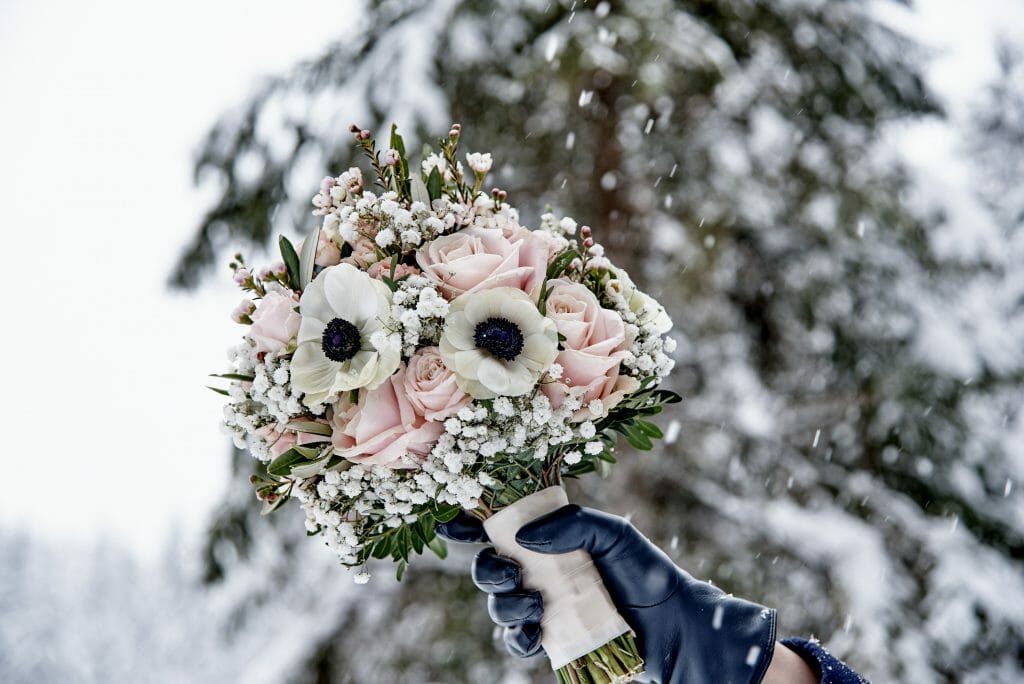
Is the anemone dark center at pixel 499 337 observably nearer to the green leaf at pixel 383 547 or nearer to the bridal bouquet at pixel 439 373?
the bridal bouquet at pixel 439 373

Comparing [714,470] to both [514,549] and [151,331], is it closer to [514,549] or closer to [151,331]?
[514,549]

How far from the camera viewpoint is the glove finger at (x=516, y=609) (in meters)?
1.30

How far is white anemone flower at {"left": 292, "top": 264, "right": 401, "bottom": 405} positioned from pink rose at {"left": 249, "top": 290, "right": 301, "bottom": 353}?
4 centimetres

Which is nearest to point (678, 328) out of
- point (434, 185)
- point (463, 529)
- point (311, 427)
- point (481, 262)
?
point (463, 529)

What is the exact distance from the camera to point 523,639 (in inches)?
51.9

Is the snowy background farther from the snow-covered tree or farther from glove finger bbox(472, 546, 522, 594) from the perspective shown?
glove finger bbox(472, 546, 522, 594)

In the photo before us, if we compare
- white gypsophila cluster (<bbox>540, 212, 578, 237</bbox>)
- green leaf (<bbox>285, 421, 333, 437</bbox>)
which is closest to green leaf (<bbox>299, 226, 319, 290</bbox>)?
green leaf (<bbox>285, 421, 333, 437</bbox>)

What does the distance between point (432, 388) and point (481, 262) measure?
22 cm

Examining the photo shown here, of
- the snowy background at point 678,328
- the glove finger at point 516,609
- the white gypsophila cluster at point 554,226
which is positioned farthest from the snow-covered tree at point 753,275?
the glove finger at point 516,609

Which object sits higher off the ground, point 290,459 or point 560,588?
point 290,459

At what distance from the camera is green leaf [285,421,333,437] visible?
1.17m

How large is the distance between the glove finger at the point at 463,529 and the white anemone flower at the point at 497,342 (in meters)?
0.43

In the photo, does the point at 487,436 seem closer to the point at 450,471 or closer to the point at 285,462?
the point at 450,471

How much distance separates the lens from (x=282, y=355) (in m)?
1.18
